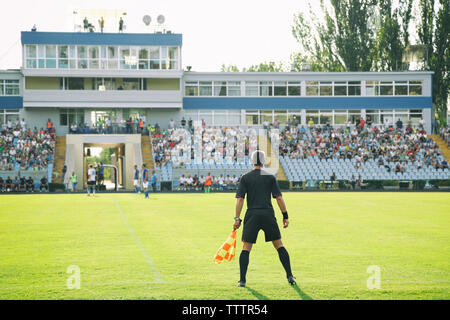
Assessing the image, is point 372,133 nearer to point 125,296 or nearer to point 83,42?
point 83,42

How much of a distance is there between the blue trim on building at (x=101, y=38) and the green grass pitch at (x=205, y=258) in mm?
40663

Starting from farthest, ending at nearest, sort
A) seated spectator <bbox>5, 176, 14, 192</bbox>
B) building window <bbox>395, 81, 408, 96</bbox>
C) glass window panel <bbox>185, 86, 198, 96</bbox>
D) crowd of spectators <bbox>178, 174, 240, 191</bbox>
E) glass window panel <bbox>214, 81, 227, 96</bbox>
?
building window <bbox>395, 81, 408, 96</bbox> < glass window panel <bbox>214, 81, 227, 96</bbox> < glass window panel <bbox>185, 86, 198, 96</bbox> < crowd of spectators <bbox>178, 174, 240, 191</bbox> < seated spectator <bbox>5, 176, 14, 192</bbox>

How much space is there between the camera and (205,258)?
40.2 feet

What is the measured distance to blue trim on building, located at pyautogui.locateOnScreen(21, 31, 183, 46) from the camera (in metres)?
58.4

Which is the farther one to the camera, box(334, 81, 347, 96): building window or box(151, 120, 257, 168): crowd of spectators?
box(334, 81, 347, 96): building window

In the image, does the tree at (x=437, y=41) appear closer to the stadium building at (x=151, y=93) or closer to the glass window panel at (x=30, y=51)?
the stadium building at (x=151, y=93)

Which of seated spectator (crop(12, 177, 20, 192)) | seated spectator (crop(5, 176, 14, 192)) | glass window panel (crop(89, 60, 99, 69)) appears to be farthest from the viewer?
glass window panel (crop(89, 60, 99, 69))

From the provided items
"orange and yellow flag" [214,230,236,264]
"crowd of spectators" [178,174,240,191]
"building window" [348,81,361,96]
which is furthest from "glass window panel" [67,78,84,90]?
"orange and yellow flag" [214,230,236,264]

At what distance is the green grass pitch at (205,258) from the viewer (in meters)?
8.95

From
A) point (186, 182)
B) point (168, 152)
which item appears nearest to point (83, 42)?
point (168, 152)

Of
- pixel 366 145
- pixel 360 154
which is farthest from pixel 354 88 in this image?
pixel 360 154

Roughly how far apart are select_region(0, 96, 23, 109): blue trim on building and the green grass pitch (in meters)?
41.8

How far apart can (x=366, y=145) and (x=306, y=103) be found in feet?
33.5

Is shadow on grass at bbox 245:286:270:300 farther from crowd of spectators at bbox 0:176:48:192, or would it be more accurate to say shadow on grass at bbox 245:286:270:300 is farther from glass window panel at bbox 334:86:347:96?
glass window panel at bbox 334:86:347:96
